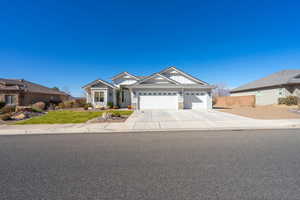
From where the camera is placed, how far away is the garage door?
1623 centimetres

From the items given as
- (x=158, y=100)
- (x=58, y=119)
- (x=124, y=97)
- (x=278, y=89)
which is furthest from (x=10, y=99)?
(x=278, y=89)

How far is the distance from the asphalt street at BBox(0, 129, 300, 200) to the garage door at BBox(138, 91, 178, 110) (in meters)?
11.8

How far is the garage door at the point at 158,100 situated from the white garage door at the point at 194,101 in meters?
1.54

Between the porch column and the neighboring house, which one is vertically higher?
the neighboring house

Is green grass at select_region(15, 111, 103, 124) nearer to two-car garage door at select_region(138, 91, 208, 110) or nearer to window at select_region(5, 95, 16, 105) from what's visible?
two-car garage door at select_region(138, 91, 208, 110)

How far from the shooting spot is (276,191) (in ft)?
7.14

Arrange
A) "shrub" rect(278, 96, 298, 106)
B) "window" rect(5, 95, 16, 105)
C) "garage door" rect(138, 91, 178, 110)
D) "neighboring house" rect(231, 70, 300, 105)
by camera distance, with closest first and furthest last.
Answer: "garage door" rect(138, 91, 178, 110)
"shrub" rect(278, 96, 298, 106)
"neighboring house" rect(231, 70, 300, 105)
"window" rect(5, 95, 16, 105)

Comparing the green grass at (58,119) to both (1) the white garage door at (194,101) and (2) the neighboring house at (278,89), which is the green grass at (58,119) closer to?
(1) the white garage door at (194,101)

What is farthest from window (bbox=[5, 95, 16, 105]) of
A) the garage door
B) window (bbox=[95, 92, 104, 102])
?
the garage door

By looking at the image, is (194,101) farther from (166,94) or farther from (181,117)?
(181,117)

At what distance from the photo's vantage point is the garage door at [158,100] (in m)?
16.2

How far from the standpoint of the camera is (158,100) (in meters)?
16.3

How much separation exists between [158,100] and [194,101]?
15.7 feet

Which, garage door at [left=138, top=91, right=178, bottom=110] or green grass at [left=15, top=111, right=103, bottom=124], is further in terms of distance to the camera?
garage door at [left=138, top=91, right=178, bottom=110]
